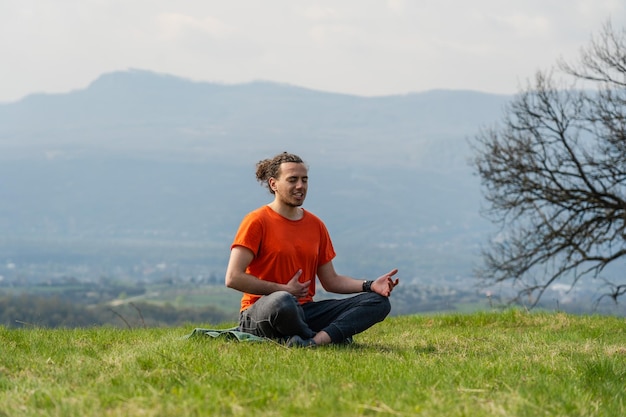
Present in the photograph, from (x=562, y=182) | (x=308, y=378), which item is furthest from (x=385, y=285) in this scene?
(x=562, y=182)

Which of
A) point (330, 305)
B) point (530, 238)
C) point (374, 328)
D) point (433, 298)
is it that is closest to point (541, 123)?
point (530, 238)

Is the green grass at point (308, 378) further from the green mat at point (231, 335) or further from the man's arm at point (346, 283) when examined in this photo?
the man's arm at point (346, 283)

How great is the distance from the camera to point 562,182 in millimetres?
28156

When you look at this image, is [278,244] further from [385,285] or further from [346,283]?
[385,285]

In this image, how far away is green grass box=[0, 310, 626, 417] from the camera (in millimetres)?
5211

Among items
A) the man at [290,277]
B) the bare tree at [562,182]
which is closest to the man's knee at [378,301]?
the man at [290,277]

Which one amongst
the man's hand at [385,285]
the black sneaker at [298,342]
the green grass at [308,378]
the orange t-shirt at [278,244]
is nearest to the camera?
the green grass at [308,378]

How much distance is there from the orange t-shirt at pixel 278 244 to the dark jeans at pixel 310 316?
23 cm

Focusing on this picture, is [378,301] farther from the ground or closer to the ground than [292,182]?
closer to the ground

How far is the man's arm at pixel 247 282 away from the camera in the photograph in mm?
8789

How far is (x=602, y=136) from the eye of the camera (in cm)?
2714

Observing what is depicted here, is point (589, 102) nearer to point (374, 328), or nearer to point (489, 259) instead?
point (489, 259)

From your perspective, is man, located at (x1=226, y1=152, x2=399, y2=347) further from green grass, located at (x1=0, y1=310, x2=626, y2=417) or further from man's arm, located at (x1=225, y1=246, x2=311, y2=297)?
green grass, located at (x1=0, y1=310, x2=626, y2=417)

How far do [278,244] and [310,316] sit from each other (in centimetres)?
82
